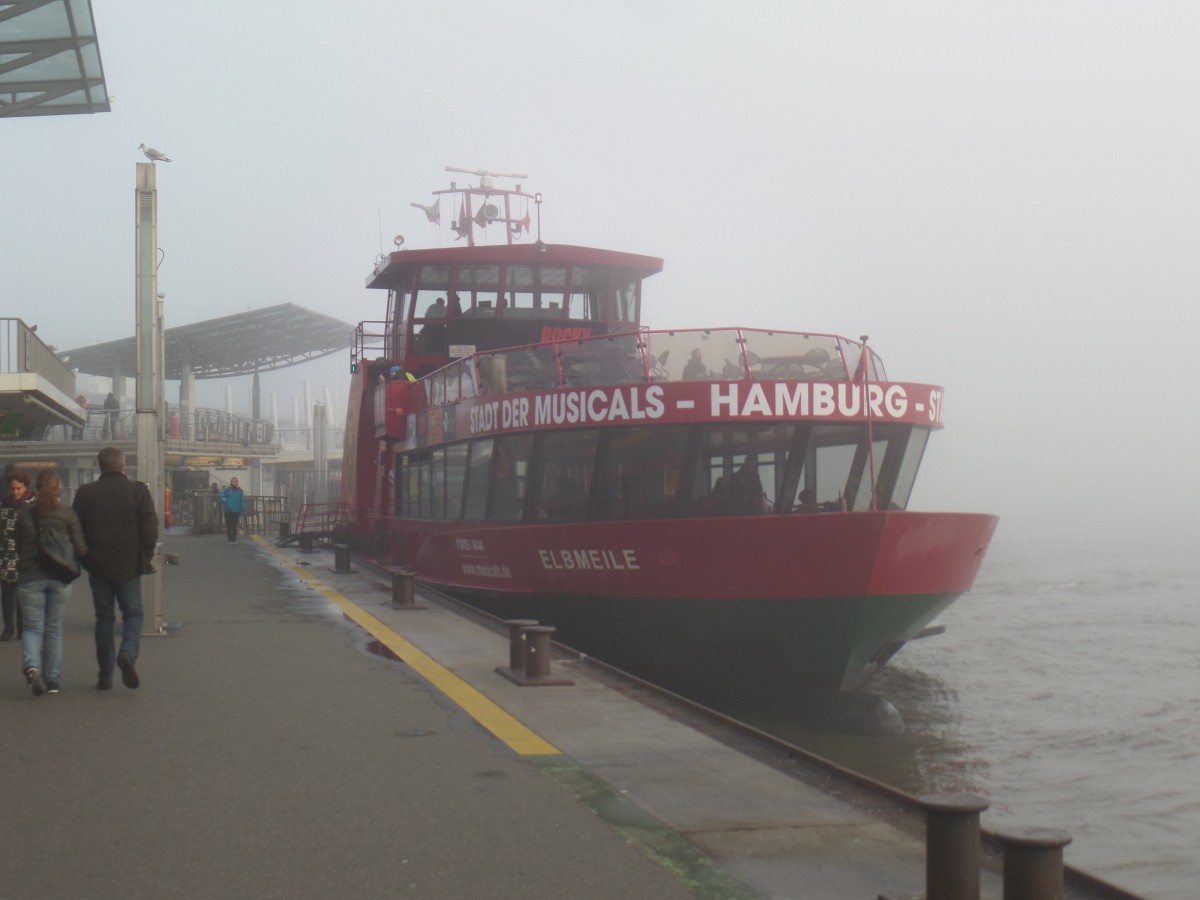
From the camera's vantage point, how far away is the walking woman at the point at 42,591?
8609 millimetres

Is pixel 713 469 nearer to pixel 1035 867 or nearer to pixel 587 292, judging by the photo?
pixel 1035 867

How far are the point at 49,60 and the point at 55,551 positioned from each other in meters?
13.5

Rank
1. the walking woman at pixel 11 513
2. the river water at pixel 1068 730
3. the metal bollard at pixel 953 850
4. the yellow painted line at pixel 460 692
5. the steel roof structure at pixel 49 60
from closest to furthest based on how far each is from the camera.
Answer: the metal bollard at pixel 953 850 < the yellow painted line at pixel 460 692 < the river water at pixel 1068 730 < the walking woman at pixel 11 513 < the steel roof structure at pixel 49 60

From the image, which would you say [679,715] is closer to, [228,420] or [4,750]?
[4,750]

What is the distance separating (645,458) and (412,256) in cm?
844

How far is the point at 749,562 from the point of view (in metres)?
11.4

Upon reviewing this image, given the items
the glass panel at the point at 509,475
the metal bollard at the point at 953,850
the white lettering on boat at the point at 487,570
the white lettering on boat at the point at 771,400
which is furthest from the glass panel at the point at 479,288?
the metal bollard at the point at 953,850

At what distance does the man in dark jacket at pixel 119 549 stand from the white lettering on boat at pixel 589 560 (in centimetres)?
457

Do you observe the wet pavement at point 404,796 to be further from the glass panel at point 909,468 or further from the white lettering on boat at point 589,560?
the glass panel at point 909,468

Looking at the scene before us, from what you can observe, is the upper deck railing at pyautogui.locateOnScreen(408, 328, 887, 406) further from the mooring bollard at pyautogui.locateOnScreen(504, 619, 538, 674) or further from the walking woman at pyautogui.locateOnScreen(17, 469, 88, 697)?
the walking woman at pyautogui.locateOnScreen(17, 469, 88, 697)

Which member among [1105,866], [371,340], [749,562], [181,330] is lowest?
[1105,866]

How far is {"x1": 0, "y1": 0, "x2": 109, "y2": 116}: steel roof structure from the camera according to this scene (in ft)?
58.5

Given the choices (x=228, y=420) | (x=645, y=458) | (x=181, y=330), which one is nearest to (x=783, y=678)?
(x=645, y=458)

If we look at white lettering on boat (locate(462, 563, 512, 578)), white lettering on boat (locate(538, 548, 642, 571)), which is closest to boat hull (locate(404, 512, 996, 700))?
white lettering on boat (locate(538, 548, 642, 571))
